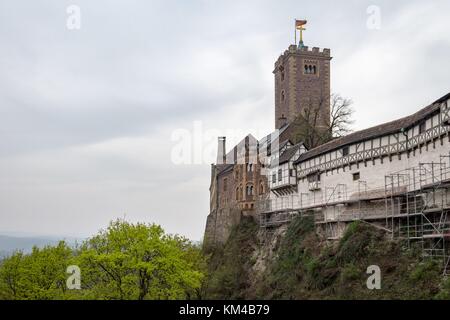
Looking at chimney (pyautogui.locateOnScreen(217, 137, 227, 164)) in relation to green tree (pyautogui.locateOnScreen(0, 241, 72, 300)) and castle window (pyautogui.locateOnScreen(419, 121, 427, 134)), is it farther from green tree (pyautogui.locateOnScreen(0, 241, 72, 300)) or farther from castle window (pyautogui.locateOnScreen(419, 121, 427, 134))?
castle window (pyautogui.locateOnScreen(419, 121, 427, 134))

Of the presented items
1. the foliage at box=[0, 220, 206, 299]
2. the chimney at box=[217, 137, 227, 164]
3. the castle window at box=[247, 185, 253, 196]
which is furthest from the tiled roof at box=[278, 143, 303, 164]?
the chimney at box=[217, 137, 227, 164]

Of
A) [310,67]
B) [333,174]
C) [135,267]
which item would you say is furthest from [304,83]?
[135,267]

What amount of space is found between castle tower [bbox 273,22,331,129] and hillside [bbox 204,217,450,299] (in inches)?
661

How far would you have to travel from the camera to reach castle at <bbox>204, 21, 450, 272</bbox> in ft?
76.5

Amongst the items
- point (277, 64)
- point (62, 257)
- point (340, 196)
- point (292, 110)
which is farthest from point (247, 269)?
point (277, 64)

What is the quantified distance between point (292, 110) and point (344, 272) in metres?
33.4

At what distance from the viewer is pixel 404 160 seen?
2731cm

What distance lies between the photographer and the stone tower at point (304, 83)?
56844 millimetres

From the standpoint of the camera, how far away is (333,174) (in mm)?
34938

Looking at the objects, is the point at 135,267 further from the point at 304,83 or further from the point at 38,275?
the point at 304,83

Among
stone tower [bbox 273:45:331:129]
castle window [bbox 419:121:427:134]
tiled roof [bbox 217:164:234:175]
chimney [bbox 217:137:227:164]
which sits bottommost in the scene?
castle window [bbox 419:121:427:134]

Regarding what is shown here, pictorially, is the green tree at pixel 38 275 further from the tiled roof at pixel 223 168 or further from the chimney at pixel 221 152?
the chimney at pixel 221 152

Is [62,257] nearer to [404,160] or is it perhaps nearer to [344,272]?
[344,272]

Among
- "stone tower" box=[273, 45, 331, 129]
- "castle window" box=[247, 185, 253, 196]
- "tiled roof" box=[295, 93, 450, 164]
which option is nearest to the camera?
"tiled roof" box=[295, 93, 450, 164]
